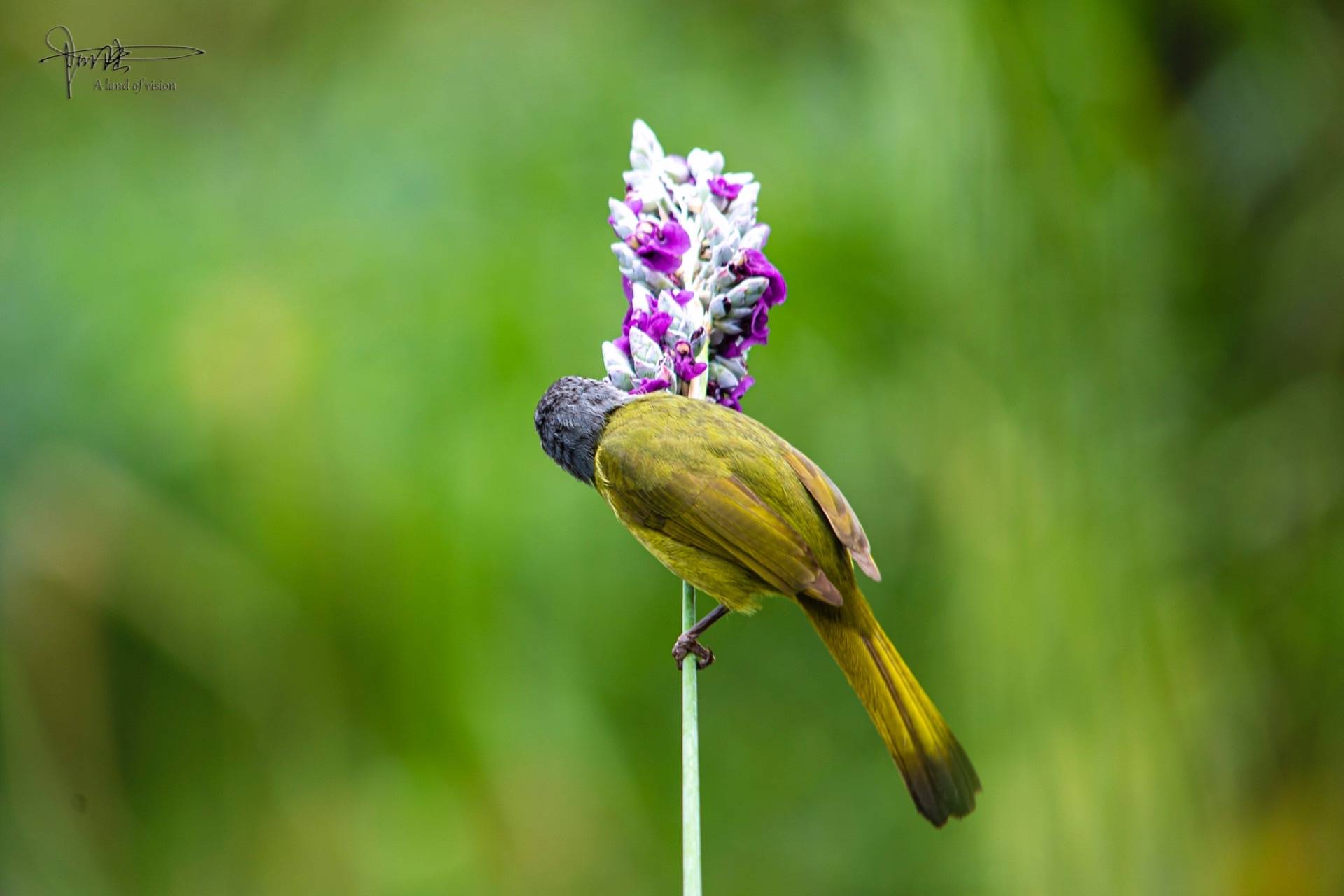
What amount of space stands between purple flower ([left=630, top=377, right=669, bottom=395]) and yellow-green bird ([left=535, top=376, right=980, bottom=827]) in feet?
0.19

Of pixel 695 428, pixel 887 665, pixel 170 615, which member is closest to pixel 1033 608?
pixel 887 665

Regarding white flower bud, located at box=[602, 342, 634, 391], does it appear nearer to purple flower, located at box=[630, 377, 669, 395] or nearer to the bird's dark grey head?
purple flower, located at box=[630, 377, 669, 395]

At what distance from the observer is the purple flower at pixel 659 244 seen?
2086mm

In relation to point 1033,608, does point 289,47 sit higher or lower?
higher

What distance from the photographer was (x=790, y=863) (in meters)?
3.50

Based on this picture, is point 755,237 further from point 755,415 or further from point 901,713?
point 755,415

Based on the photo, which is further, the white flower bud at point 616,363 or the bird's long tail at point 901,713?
the white flower bud at point 616,363

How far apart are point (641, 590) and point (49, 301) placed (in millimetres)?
2196

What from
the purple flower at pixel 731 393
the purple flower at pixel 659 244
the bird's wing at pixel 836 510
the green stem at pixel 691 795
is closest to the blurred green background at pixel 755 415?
the bird's wing at pixel 836 510

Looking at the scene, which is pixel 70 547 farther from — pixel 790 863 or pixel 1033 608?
pixel 1033 608

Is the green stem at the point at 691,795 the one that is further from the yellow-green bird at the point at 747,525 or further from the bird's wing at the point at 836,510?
the bird's wing at the point at 836,510

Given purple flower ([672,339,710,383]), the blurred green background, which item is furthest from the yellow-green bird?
the blurred green background

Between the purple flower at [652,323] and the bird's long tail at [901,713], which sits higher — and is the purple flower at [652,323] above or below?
above

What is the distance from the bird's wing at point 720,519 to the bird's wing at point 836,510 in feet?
0.25
